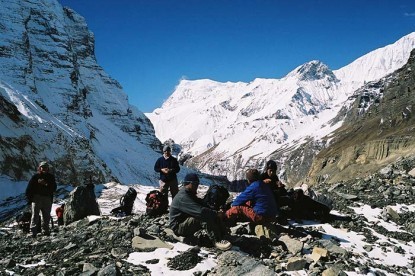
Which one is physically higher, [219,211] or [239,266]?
[219,211]

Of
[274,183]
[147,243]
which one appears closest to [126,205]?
[274,183]

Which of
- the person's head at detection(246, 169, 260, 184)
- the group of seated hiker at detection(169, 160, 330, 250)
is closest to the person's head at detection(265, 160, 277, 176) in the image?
the group of seated hiker at detection(169, 160, 330, 250)

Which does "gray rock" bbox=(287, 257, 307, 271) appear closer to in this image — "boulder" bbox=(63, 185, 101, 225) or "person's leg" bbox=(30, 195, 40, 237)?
"person's leg" bbox=(30, 195, 40, 237)

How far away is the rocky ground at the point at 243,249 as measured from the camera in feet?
38.0

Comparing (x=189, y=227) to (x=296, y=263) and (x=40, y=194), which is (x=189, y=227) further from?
(x=40, y=194)

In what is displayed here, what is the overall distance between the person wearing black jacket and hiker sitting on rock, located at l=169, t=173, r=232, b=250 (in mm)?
6585

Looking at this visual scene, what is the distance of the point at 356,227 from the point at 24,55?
466 ft

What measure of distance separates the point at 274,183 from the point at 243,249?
482 centimetres

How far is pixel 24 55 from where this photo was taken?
14100 centimetres

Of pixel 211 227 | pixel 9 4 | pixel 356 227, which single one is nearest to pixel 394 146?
pixel 356 227

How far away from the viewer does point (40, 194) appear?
17719 millimetres

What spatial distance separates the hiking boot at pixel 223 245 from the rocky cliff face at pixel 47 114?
60680 millimetres

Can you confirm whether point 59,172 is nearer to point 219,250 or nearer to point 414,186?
point 414,186

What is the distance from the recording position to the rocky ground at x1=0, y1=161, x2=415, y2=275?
11586 millimetres
